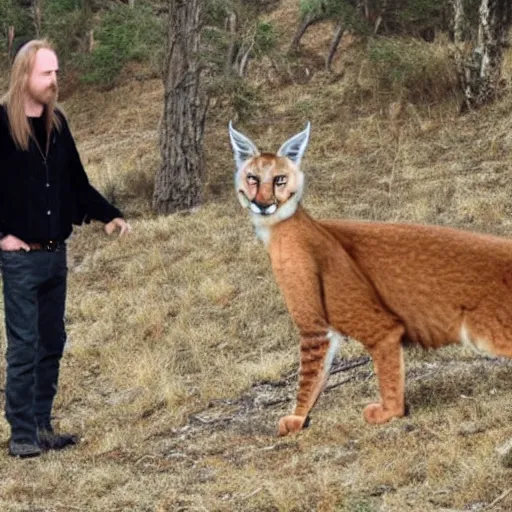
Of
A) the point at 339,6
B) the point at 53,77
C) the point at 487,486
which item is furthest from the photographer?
the point at 339,6

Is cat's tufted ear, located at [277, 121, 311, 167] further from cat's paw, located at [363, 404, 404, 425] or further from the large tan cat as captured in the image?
cat's paw, located at [363, 404, 404, 425]

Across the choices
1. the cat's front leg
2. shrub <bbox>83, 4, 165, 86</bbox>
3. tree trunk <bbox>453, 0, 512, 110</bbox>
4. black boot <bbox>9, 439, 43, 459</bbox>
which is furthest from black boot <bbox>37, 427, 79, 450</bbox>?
shrub <bbox>83, 4, 165, 86</bbox>

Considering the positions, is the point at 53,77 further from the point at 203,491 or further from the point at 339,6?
→ the point at 339,6

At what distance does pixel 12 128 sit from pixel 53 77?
0.35 metres

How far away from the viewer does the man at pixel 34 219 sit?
584 centimetres

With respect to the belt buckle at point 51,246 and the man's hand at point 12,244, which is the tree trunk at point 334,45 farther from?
the man's hand at point 12,244

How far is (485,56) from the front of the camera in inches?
537

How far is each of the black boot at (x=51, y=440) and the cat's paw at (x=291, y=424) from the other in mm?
1636

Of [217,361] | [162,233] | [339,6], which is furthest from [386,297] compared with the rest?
[339,6]

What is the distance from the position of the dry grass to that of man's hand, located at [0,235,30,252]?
117 centimetres

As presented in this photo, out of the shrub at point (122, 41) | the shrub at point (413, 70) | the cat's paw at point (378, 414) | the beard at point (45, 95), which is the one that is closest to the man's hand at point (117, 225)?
the beard at point (45, 95)

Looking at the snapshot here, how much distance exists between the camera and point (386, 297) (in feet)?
16.5

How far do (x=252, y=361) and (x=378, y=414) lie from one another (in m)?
3.03

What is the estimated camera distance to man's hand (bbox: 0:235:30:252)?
591 cm
